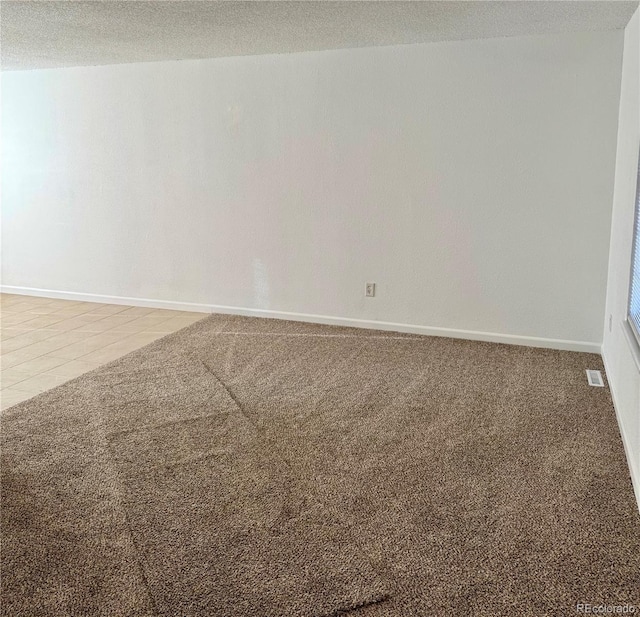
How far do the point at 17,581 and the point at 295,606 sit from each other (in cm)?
87

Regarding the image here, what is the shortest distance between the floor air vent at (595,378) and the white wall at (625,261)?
2.3 inches

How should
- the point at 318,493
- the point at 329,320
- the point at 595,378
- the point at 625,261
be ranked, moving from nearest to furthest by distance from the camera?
the point at 318,493 → the point at 625,261 → the point at 595,378 → the point at 329,320

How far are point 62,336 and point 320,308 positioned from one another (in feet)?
6.73

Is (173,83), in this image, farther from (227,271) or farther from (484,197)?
(484,197)

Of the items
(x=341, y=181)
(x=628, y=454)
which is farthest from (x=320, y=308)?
(x=628, y=454)

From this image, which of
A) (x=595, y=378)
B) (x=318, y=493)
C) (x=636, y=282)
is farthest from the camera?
(x=595, y=378)

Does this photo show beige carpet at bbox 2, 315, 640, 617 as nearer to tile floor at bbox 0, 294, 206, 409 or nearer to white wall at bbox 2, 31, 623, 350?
tile floor at bbox 0, 294, 206, 409

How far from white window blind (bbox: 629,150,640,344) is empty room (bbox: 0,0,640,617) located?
0.03 metres

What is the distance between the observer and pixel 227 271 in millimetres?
5469

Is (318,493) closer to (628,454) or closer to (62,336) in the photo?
(628,454)

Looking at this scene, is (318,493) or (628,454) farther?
(628,454)

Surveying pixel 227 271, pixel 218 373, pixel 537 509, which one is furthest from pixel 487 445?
pixel 227 271

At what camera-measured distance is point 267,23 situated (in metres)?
3.87

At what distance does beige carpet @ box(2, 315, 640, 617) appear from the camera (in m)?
1.91
